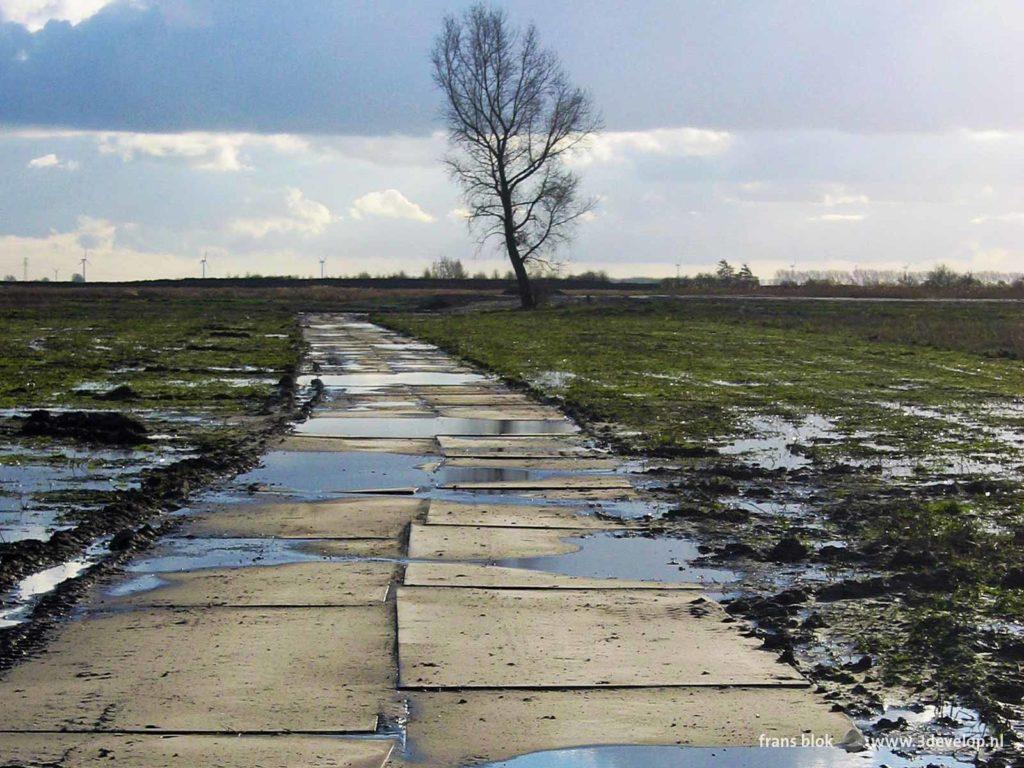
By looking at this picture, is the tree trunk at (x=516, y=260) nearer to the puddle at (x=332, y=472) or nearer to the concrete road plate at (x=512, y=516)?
the puddle at (x=332, y=472)

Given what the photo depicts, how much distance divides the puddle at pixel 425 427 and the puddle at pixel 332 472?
189 cm

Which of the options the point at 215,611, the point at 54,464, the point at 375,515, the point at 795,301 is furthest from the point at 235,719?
the point at 795,301

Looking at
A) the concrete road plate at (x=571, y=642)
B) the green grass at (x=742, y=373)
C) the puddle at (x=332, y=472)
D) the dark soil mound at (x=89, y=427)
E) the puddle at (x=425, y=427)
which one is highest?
the dark soil mound at (x=89, y=427)

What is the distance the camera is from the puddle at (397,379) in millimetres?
23359

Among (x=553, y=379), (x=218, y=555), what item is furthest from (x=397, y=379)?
(x=218, y=555)

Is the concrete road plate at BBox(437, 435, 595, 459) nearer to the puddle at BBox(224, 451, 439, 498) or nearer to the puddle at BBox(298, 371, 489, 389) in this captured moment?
the puddle at BBox(224, 451, 439, 498)

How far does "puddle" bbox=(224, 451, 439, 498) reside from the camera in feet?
38.9

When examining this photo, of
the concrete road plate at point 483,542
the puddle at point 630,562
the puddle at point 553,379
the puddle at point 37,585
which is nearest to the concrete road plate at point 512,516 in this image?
the concrete road plate at point 483,542

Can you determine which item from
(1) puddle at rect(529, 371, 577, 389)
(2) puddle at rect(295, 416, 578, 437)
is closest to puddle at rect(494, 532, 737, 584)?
(2) puddle at rect(295, 416, 578, 437)

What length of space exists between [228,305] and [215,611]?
6264cm

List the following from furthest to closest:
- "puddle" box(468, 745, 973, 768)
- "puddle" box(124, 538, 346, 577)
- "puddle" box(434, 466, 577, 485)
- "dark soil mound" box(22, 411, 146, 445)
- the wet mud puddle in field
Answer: "dark soil mound" box(22, 411, 146, 445) < "puddle" box(434, 466, 577, 485) < "puddle" box(124, 538, 346, 577) < the wet mud puddle in field < "puddle" box(468, 745, 973, 768)

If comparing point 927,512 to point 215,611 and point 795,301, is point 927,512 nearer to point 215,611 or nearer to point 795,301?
point 215,611

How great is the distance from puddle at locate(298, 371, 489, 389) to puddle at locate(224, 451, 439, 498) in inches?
352

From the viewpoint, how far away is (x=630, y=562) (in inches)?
353
